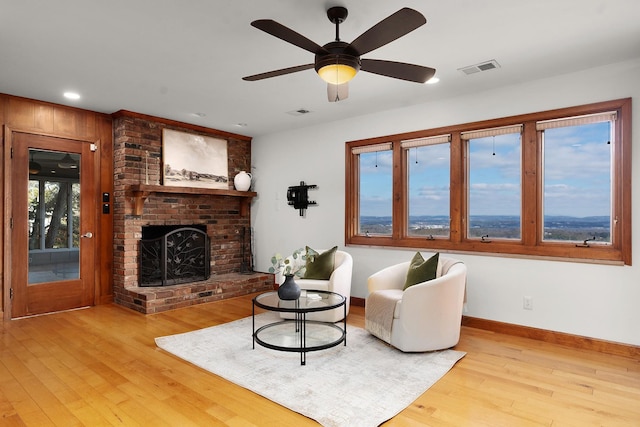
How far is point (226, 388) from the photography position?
2686 mm

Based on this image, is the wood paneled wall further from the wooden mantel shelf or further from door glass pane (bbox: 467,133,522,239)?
door glass pane (bbox: 467,133,522,239)

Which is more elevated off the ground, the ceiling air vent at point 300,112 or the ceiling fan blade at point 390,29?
the ceiling air vent at point 300,112

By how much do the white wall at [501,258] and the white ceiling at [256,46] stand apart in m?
0.18

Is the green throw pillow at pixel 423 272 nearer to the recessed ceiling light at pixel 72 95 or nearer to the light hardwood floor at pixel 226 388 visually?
the light hardwood floor at pixel 226 388

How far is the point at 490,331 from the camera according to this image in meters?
4.03

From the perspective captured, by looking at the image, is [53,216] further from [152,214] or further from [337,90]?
[337,90]

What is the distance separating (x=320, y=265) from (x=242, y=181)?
2394mm

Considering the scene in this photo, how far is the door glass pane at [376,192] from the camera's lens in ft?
16.7

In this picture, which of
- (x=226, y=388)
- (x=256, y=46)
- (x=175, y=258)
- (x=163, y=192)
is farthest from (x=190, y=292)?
(x=256, y=46)

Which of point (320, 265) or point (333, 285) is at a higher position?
point (320, 265)

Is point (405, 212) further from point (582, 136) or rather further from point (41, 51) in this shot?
point (41, 51)

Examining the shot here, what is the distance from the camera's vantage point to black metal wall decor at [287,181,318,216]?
5812mm

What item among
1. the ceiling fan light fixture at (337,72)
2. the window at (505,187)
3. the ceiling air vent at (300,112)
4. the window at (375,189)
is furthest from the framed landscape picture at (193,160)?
the ceiling fan light fixture at (337,72)

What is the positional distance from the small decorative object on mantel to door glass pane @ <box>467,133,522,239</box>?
3.47 meters
